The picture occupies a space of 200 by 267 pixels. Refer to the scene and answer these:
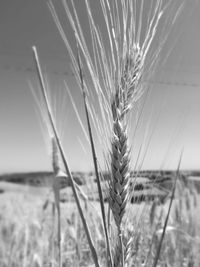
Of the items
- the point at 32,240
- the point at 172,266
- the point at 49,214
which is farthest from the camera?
the point at 49,214

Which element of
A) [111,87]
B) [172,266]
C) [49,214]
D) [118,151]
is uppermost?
[111,87]

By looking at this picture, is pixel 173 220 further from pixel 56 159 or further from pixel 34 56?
pixel 34 56

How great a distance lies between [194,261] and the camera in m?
1.86

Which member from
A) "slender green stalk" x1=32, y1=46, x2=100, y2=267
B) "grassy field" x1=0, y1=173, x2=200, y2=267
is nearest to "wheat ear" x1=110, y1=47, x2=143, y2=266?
"slender green stalk" x1=32, y1=46, x2=100, y2=267

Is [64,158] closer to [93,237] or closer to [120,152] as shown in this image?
[120,152]

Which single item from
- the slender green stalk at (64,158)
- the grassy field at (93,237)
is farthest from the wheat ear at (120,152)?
the grassy field at (93,237)

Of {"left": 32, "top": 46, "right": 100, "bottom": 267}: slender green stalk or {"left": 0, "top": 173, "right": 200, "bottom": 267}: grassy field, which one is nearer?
{"left": 32, "top": 46, "right": 100, "bottom": 267}: slender green stalk

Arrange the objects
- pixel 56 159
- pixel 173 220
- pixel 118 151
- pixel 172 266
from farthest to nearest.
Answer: pixel 173 220 → pixel 172 266 → pixel 56 159 → pixel 118 151

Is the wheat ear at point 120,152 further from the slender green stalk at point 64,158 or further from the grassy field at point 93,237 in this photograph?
the grassy field at point 93,237

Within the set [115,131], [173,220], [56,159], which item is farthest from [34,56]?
[173,220]

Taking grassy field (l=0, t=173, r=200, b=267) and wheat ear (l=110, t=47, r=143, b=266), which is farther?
grassy field (l=0, t=173, r=200, b=267)

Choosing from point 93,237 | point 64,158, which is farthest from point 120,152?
point 93,237

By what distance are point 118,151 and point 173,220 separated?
2.03 meters

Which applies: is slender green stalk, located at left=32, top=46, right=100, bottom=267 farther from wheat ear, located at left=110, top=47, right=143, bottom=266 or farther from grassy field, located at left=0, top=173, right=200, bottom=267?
grassy field, located at left=0, top=173, right=200, bottom=267
